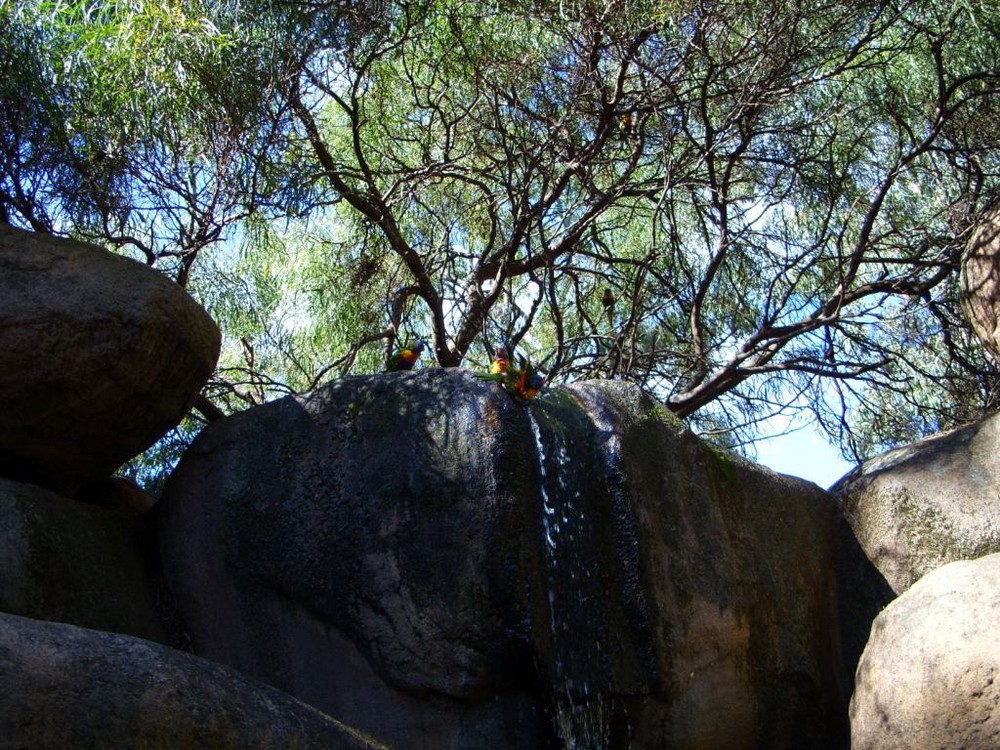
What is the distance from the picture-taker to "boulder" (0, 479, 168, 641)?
4.94m

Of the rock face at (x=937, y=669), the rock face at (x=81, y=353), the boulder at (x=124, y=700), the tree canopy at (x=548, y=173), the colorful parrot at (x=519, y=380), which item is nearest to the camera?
the boulder at (x=124, y=700)

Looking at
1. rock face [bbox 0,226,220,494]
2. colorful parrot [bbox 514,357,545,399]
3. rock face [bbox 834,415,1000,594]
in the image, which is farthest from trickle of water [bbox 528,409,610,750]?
rock face [bbox 834,415,1000,594]

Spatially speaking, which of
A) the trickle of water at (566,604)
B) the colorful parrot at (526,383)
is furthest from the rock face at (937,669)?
the colorful parrot at (526,383)

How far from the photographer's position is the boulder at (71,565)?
4941 mm

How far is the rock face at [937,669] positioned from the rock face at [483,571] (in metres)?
0.78

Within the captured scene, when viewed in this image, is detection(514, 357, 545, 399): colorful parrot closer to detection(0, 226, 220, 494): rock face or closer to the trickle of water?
the trickle of water

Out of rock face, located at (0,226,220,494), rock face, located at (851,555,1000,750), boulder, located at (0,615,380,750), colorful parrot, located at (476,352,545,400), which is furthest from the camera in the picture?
colorful parrot, located at (476,352,545,400)

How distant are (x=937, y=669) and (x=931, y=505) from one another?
181 centimetres

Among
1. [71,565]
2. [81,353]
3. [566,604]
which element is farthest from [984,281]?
[71,565]

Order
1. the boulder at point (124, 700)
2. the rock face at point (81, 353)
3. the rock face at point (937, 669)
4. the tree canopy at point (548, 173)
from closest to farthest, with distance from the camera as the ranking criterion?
1. the boulder at point (124, 700)
2. the rock face at point (937, 669)
3. the rock face at point (81, 353)
4. the tree canopy at point (548, 173)

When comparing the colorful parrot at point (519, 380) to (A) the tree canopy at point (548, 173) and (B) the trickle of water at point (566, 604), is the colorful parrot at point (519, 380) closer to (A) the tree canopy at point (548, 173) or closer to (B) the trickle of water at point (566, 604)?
(B) the trickle of water at point (566, 604)

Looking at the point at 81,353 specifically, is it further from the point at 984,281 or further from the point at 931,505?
the point at 984,281

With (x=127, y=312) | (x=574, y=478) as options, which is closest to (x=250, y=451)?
(x=127, y=312)

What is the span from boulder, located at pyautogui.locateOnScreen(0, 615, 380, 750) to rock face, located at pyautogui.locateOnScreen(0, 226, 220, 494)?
209 centimetres
